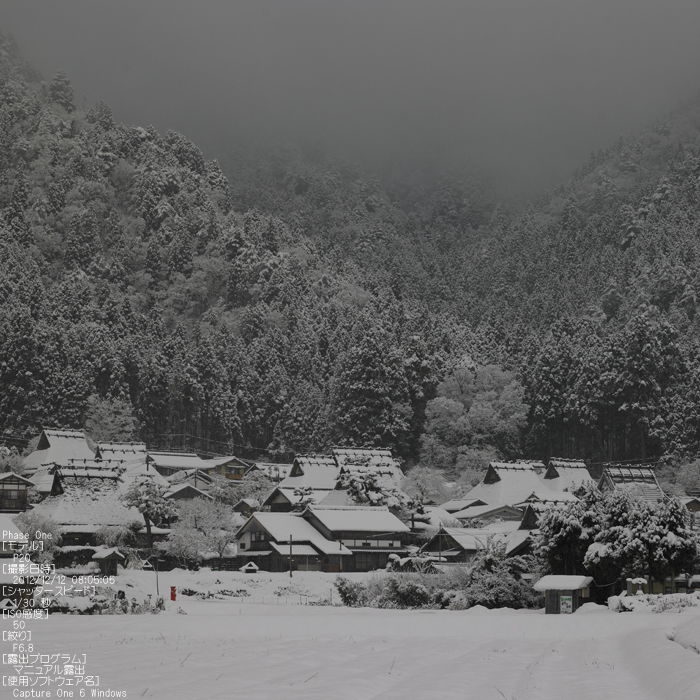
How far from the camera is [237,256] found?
594ft

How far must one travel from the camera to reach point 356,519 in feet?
260

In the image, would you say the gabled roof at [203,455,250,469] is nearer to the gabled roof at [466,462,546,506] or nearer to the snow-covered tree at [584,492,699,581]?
the gabled roof at [466,462,546,506]

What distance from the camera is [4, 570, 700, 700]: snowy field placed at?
20.2 metres

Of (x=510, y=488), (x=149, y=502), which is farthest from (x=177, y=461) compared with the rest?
(x=510, y=488)

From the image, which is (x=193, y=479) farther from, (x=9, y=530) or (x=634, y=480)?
(x=9, y=530)

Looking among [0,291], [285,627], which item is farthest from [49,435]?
[285,627]

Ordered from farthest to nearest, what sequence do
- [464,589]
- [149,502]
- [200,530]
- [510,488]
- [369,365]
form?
[369,365]
[510,488]
[200,530]
[149,502]
[464,589]

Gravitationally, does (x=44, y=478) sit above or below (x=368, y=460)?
below

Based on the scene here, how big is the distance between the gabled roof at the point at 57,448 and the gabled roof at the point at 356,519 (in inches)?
1180

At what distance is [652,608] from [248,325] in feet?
386

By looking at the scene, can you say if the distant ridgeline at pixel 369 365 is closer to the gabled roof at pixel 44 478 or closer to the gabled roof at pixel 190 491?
the gabled roof at pixel 44 478

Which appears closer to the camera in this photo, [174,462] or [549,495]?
[549,495]

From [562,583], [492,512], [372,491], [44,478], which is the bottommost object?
[492,512]

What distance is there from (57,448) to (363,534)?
37353mm
